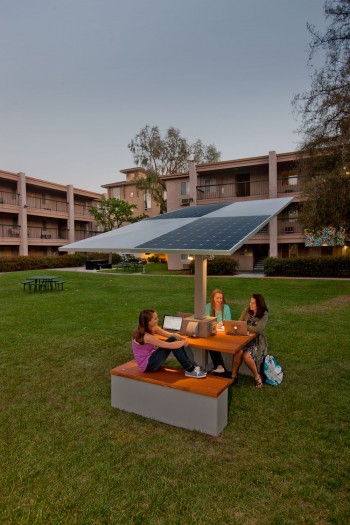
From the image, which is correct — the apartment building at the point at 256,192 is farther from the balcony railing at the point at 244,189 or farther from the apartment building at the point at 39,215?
the apartment building at the point at 39,215

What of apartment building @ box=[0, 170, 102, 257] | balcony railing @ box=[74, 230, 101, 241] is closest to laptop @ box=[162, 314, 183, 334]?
apartment building @ box=[0, 170, 102, 257]

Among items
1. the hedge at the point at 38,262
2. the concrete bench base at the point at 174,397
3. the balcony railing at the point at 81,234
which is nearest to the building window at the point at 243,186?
the hedge at the point at 38,262

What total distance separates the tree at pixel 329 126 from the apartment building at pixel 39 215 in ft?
103

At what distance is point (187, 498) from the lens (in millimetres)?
3139

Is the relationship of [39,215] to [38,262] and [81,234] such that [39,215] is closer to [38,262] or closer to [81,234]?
[81,234]

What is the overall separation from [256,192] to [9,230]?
89.4 ft

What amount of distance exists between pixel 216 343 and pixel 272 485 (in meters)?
2.13

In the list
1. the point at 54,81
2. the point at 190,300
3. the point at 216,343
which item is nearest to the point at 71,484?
the point at 216,343

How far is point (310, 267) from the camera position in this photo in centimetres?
2342

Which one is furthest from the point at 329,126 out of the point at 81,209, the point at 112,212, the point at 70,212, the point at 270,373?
the point at 81,209

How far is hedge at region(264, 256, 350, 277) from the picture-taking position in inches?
888

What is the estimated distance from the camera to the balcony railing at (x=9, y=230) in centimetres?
3566

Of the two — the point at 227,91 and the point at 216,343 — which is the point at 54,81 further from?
the point at 216,343

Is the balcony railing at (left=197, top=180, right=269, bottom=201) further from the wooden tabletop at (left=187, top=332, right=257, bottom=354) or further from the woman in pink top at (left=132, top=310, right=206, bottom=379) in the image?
the woman in pink top at (left=132, top=310, right=206, bottom=379)
